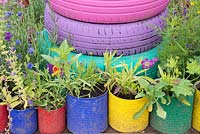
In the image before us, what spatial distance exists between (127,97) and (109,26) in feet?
A: 1.92

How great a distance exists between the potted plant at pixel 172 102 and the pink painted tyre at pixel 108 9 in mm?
458

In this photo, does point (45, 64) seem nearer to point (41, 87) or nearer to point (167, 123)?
point (41, 87)

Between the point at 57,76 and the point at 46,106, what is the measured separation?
231 millimetres

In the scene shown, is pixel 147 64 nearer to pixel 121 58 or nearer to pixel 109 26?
pixel 121 58

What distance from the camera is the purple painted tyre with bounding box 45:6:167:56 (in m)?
3.64

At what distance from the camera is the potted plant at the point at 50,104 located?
11.0ft

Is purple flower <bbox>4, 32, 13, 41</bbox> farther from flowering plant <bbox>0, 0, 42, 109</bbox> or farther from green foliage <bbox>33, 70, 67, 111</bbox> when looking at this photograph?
green foliage <bbox>33, 70, 67, 111</bbox>

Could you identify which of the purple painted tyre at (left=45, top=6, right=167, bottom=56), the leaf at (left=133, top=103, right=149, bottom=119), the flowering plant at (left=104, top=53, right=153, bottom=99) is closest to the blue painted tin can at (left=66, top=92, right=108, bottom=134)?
the flowering plant at (left=104, top=53, right=153, bottom=99)

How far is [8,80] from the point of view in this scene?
3416 millimetres

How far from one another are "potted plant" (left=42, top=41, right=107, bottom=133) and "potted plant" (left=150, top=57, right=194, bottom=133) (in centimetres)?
38

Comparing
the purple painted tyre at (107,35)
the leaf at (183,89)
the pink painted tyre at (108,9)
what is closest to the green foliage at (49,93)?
the purple painted tyre at (107,35)

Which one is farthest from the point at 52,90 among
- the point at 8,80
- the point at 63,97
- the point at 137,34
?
the point at 137,34

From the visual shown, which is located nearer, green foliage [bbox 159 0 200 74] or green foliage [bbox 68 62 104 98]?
green foliage [bbox 68 62 104 98]

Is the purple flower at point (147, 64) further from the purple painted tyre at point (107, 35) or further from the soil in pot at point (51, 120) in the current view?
A: the soil in pot at point (51, 120)
